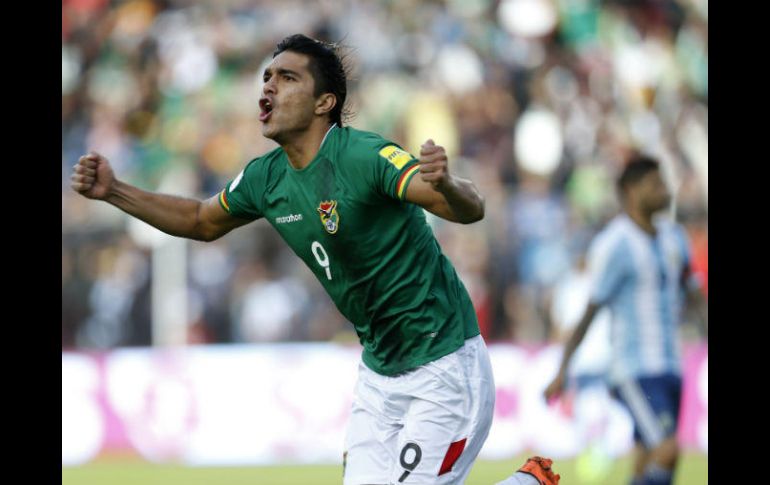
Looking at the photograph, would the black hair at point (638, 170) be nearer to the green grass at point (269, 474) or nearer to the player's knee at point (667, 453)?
the player's knee at point (667, 453)

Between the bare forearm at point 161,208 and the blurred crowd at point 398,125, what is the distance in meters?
7.75

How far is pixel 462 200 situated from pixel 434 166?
22cm

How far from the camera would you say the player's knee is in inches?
335

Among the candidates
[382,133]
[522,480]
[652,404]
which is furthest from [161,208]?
[382,133]

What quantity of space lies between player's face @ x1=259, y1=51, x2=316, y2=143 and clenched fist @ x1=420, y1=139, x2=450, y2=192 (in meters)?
1.03

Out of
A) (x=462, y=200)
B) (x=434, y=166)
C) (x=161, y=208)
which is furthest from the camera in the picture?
(x=161, y=208)

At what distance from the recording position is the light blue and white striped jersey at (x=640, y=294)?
29.2 feet

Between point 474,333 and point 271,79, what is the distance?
5.41ft

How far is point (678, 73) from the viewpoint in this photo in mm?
16500

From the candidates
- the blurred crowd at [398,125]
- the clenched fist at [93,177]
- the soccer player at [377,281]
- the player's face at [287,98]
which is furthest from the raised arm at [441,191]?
the blurred crowd at [398,125]

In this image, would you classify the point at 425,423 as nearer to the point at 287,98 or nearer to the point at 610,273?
the point at 287,98

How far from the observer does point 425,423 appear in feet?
19.4

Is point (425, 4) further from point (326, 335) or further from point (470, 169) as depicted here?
point (326, 335)
